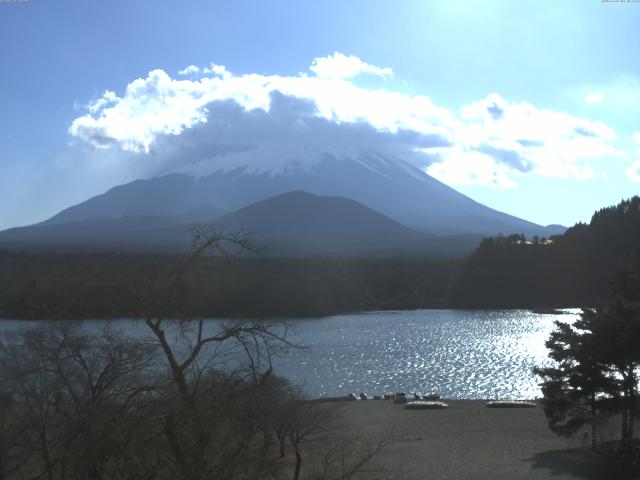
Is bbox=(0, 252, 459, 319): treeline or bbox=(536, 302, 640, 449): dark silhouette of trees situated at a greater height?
bbox=(0, 252, 459, 319): treeline

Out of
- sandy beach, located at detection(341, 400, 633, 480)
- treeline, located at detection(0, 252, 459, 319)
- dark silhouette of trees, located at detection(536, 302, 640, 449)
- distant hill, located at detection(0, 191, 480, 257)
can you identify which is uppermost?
distant hill, located at detection(0, 191, 480, 257)

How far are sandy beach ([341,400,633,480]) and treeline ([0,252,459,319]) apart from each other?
3707 millimetres

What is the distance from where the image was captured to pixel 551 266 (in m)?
55.6

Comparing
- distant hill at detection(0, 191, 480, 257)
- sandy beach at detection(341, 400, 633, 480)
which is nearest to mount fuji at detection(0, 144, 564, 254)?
distant hill at detection(0, 191, 480, 257)

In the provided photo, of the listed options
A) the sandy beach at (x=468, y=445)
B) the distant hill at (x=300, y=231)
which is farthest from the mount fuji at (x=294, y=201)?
the sandy beach at (x=468, y=445)

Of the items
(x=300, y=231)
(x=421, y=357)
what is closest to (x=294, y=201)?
(x=300, y=231)

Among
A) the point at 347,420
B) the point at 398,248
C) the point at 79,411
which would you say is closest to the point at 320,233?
the point at 398,248

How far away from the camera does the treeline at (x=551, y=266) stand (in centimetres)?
5147

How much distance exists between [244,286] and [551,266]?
29.0m

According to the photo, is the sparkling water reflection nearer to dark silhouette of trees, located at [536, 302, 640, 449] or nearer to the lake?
the lake

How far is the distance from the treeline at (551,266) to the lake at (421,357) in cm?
976

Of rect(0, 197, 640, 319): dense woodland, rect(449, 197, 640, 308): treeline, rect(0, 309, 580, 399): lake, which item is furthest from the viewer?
rect(449, 197, 640, 308): treeline

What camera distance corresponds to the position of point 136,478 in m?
2.94

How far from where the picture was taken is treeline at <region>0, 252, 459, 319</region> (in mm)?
3936
